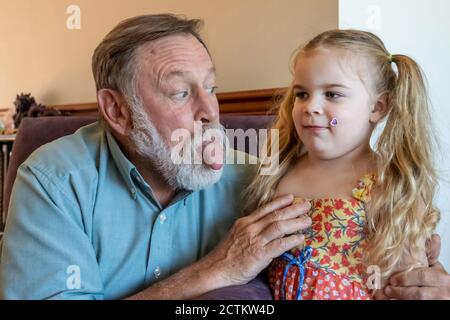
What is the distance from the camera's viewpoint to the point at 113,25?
240 centimetres

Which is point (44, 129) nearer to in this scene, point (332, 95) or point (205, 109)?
point (205, 109)

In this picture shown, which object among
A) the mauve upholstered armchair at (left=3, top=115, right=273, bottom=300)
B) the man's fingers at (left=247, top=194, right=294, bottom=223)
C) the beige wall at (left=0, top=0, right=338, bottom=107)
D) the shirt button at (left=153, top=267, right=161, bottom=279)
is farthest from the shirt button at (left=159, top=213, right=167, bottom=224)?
the beige wall at (left=0, top=0, right=338, bottom=107)

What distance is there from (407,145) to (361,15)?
574 mm

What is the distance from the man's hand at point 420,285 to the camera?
0.97m

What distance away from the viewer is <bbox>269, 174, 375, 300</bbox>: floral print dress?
1.03 meters

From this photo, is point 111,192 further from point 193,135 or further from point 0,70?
point 0,70

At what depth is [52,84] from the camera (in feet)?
8.97

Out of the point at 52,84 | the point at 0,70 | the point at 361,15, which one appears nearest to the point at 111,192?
the point at 361,15

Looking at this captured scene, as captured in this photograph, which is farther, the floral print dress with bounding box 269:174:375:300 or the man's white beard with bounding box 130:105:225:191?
the man's white beard with bounding box 130:105:225:191

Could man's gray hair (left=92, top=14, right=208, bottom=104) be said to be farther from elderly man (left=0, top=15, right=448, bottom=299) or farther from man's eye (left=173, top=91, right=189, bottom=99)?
man's eye (left=173, top=91, right=189, bottom=99)

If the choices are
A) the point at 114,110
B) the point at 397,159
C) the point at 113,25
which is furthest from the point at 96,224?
the point at 113,25

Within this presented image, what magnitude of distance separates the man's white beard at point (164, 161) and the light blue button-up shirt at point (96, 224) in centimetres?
5

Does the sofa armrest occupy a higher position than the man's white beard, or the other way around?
the man's white beard
